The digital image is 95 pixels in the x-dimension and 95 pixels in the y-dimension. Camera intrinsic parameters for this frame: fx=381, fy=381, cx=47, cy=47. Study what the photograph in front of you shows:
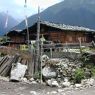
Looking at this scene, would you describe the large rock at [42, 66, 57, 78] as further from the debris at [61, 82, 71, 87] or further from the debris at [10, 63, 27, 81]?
the debris at [61, 82, 71, 87]

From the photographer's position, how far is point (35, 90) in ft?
64.1

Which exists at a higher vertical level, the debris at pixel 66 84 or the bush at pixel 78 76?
the bush at pixel 78 76

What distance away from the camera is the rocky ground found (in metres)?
18.4

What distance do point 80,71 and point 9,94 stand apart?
6.00m

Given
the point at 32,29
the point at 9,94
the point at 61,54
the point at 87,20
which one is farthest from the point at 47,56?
the point at 87,20

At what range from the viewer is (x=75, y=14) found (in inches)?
5620

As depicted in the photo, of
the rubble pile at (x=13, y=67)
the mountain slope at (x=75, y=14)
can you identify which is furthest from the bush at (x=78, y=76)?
the mountain slope at (x=75, y=14)

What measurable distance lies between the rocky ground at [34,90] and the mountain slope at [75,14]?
363ft

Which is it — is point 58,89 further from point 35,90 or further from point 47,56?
point 47,56

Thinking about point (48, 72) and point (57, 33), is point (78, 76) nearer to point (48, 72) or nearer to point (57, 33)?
point (48, 72)

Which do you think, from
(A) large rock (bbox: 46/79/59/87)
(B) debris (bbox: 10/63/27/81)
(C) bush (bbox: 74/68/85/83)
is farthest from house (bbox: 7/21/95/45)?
(A) large rock (bbox: 46/79/59/87)

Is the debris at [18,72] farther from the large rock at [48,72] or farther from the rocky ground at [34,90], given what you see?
the large rock at [48,72]

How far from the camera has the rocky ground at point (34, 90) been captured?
18359 millimetres

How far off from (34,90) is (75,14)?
125 m
